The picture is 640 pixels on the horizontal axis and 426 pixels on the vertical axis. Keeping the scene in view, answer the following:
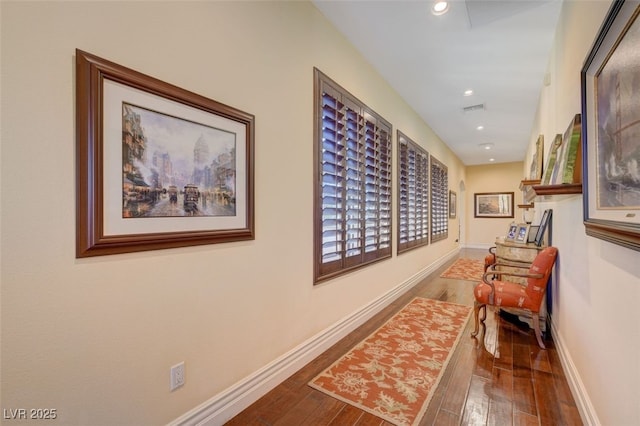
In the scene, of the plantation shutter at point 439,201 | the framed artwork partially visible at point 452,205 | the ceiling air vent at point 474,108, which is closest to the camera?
the ceiling air vent at point 474,108

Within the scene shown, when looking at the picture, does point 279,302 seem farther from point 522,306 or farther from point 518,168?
point 518,168

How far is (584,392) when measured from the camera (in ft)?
5.52

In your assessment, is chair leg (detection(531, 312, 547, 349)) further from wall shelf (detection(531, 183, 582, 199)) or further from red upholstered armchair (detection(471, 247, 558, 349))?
wall shelf (detection(531, 183, 582, 199))

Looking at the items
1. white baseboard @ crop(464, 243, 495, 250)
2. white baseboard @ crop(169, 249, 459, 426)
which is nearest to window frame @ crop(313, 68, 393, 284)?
white baseboard @ crop(169, 249, 459, 426)

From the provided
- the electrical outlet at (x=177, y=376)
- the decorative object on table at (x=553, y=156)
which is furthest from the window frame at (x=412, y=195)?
the electrical outlet at (x=177, y=376)

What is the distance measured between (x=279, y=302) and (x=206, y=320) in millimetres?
592

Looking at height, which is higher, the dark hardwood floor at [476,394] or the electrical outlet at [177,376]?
the electrical outlet at [177,376]

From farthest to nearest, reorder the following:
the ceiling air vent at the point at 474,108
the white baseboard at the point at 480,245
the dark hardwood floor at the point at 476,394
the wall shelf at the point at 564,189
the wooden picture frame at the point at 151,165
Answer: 1. the white baseboard at the point at 480,245
2. the ceiling air vent at the point at 474,108
3. the wall shelf at the point at 564,189
4. the dark hardwood floor at the point at 476,394
5. the wooden picture frame at the point at 151,165

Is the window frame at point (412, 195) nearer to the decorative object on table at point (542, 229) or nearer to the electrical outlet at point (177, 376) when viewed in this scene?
the decorative object on table at point (542, 229)

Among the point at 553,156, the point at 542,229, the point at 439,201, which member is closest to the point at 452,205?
the point at 439,201

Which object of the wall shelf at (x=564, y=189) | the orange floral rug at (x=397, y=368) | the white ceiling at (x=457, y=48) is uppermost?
the white ceiling at (x=457, y=48)

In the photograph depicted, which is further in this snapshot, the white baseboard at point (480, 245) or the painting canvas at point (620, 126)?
the white baseboard at point (480, 245)

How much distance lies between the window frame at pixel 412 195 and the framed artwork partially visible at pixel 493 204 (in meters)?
5.04

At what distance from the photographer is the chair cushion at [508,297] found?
8.43ft
